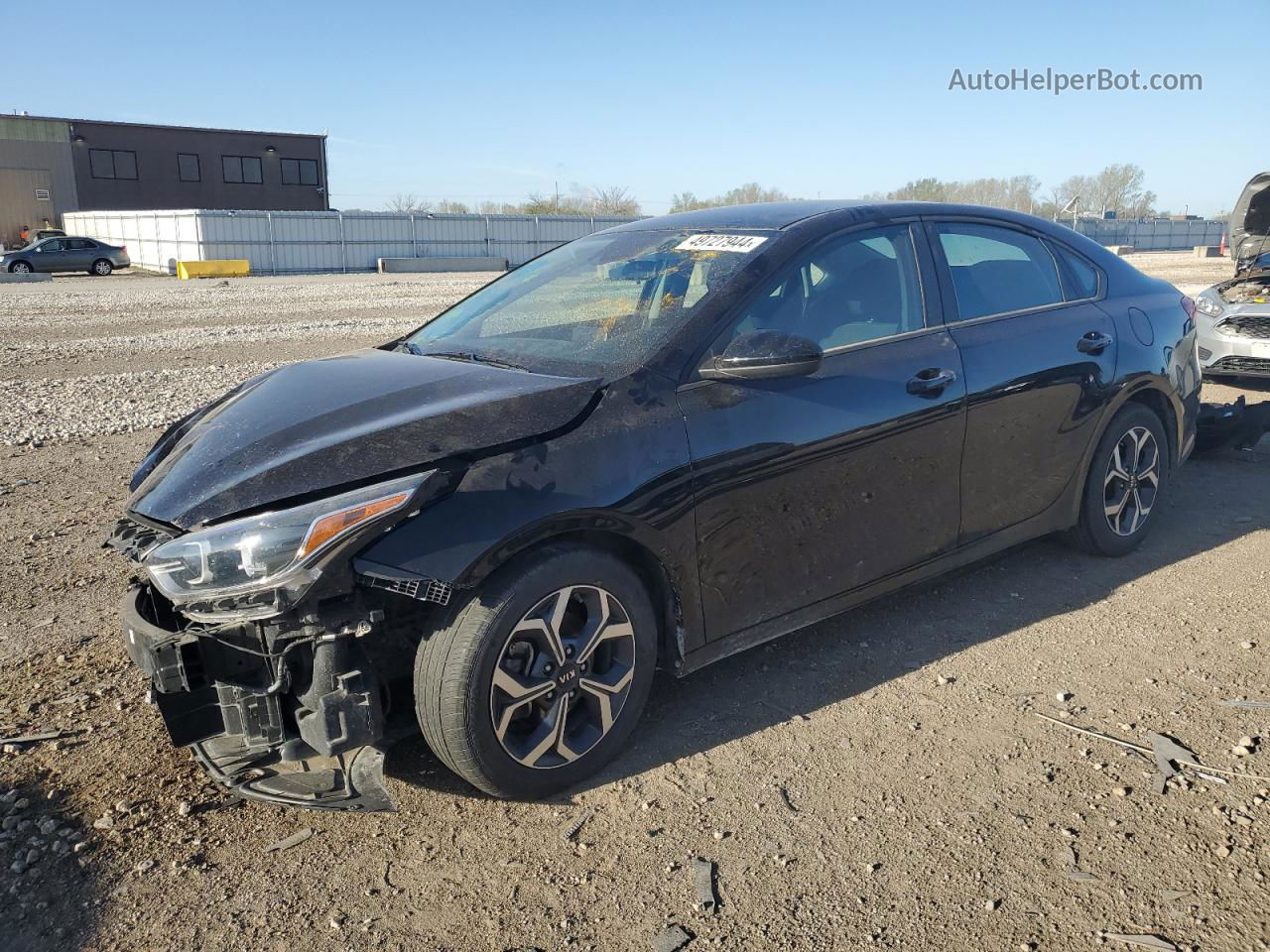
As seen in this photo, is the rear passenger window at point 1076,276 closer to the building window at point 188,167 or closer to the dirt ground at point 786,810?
the dirt ground at point 786,810

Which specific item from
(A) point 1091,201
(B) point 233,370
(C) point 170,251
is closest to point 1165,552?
(B) point 233,370

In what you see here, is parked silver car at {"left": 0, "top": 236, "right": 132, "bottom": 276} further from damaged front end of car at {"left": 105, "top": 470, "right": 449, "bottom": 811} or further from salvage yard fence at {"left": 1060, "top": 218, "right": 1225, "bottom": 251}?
salvage yard fence at {"left": 1060, "top": 218, "right": 1225, "bottom": 251}

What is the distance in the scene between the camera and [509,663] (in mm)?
3012

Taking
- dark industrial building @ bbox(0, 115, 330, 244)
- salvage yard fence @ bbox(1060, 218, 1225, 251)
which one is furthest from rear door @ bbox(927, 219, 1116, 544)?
dark industrial building @ bbox(0, 115, 330, 244)

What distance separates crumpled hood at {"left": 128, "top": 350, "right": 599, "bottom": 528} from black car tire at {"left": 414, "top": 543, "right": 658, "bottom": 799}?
426 mm

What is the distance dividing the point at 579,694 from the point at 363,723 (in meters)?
0.68

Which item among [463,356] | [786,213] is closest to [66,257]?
[463,356]

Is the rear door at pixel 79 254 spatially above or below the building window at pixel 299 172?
below

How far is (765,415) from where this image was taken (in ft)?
11.6

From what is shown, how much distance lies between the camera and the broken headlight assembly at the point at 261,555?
107 inches

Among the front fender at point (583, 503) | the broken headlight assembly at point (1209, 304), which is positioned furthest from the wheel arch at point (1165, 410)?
the broken headlight assembly at point (1209, 304)

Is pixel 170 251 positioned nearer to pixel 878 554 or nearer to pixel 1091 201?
pixel 878 554

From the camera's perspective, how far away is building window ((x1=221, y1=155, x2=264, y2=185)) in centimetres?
5909

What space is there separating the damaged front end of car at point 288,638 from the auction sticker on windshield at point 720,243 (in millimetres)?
1661
